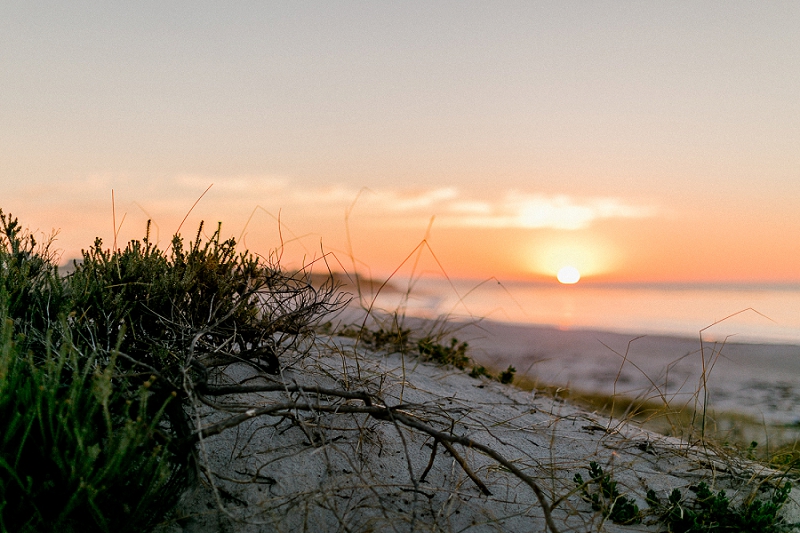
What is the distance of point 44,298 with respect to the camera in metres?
3.64

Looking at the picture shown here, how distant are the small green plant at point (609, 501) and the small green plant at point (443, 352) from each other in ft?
8.30

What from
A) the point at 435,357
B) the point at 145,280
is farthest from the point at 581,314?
the point at 145,280

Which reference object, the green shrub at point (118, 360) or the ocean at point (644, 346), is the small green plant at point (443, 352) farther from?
the green shrub at point (118, 360)

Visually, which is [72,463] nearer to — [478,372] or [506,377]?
Result: [478,372]

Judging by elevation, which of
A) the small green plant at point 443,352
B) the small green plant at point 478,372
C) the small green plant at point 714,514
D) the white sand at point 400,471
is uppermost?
the small green plant at point 443,352

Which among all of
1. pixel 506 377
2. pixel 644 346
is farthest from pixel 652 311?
pixel 506 377

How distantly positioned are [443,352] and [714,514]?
9.58ft

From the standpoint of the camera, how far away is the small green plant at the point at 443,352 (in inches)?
224

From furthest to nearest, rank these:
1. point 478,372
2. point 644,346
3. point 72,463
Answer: point 644,346, point 478,372, point 72,463

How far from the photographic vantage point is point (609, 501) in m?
3.07

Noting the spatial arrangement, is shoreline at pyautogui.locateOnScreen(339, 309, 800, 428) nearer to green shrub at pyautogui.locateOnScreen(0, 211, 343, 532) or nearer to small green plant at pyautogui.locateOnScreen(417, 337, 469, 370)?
small green plant at pyautogui.locateOnScreen(417, 337, 469, 370)

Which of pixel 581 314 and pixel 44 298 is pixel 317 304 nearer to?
pixel 44 298

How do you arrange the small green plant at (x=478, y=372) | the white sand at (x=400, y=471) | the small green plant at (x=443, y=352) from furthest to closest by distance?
the small green plant at (x=443, y=352)
the small green plant at (x=478, y=372)
the white sand at (x=400, y=471)

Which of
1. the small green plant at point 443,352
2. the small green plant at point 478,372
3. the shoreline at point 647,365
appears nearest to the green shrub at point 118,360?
the small green plant at point 443,352
